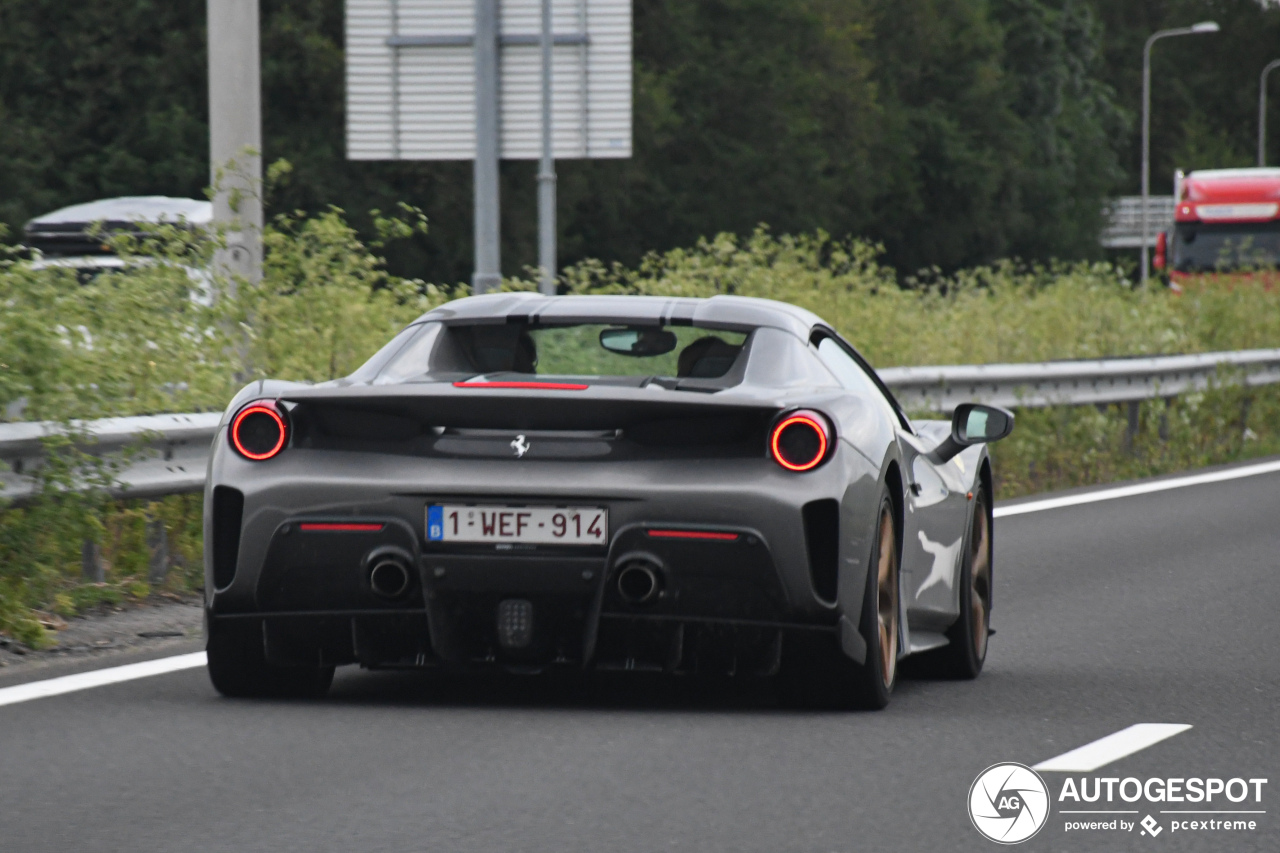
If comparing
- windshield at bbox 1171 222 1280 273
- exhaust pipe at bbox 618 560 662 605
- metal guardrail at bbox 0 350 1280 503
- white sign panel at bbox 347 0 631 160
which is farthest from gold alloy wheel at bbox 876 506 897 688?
windshield at bbox 1171 222 1280 273

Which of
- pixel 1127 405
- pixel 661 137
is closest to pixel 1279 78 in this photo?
pixel 661 137

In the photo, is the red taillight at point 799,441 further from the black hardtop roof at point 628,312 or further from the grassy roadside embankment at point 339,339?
the grassy roadside embankment at point 339,339

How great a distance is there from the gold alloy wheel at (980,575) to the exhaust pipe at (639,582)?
1930 millimetres

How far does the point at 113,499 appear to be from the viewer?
9688 millimetres

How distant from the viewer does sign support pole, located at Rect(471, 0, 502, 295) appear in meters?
17.1

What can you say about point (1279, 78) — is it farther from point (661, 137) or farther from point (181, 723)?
point (181, 723)

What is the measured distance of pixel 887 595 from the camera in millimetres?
7371

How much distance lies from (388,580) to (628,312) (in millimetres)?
1224

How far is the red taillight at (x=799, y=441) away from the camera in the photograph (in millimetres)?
6719

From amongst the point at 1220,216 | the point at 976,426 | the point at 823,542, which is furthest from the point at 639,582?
the point at 1220,216

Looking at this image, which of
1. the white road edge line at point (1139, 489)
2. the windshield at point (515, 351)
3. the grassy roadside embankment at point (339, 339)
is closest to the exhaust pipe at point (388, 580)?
the windshield at point (515, 351)

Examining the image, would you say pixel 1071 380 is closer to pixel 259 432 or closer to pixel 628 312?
pixel 628 312

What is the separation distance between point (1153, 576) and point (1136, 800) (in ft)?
19.2

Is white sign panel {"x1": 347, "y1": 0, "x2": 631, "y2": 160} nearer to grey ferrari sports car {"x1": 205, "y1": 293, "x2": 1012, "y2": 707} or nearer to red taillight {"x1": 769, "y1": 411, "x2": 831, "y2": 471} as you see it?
grey ferrari sports car {"x1": 205, "y1": 293, "x2": 1012, "y2": 707}
